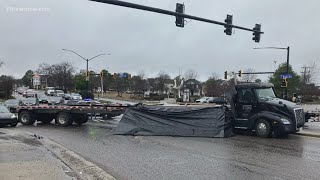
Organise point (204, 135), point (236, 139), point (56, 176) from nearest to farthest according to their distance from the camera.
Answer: point (56, 176) → point (236, 139) → point (204, 135)

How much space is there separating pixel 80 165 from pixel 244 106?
9.43 metres

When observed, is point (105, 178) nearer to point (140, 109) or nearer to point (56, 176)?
point (56, 176)

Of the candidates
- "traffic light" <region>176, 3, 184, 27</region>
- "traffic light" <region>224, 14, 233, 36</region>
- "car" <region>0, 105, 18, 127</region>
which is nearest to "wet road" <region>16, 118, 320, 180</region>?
"traffic light" <region>176, 3, 184, 27</region>

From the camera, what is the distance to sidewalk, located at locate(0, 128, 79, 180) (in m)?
8.48

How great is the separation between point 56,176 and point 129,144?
6.39 m

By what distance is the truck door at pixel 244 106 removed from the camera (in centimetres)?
1742

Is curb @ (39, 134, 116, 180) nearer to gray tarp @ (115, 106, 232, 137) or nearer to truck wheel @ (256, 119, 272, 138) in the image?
gray tarp @ (115, 106, 232, 137)

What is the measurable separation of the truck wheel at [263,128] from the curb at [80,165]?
8176mm

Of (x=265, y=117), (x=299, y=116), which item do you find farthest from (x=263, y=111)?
(x=299, y=116)

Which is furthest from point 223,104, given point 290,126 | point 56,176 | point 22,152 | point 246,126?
point 56,176

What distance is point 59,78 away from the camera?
10650 cm

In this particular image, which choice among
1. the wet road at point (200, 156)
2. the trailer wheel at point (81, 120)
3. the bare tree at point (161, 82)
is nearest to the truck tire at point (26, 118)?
the trailer wheel at point (81, 120)

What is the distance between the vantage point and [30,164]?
9789 millimetres

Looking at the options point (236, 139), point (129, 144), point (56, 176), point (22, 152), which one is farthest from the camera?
point (236, 139)
